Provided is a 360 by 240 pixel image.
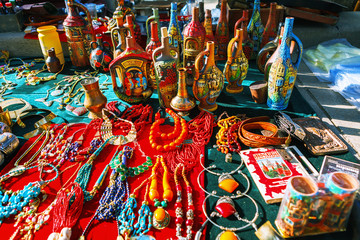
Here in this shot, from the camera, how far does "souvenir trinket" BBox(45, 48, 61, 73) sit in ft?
10.4

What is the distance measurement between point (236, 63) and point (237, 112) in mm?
459

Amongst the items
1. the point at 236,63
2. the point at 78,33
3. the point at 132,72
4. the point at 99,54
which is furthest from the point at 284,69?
the point at 78,33

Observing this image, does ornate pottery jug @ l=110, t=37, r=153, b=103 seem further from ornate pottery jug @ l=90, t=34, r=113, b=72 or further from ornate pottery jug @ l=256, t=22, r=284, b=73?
ornate pottery jug @ l=256, t=22, r=284, b=73

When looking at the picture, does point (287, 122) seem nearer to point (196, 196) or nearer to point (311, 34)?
point (196, 196)

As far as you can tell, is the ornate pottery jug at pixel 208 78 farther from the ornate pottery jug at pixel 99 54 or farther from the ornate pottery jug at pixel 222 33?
the ornate pottery jug at pixel 99 54

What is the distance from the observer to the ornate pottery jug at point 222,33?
3.06m

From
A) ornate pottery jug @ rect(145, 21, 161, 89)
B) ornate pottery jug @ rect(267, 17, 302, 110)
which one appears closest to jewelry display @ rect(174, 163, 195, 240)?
ornate pottery jug @ rect(267, 17, 302, 110)

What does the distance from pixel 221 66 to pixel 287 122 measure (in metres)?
1.51

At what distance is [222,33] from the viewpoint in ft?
10.3

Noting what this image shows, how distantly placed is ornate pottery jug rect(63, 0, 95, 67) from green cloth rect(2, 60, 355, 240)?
22 cm

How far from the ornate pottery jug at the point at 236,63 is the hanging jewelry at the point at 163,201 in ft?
3.73

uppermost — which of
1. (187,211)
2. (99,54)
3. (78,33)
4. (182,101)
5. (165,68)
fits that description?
(78,33)

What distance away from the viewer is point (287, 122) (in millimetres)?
1942

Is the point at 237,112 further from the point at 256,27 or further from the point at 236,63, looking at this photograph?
the point at 256,27
